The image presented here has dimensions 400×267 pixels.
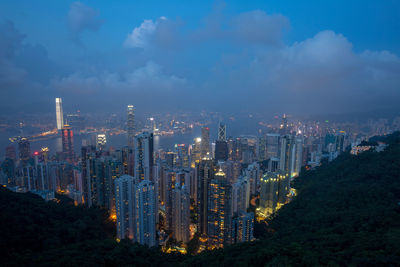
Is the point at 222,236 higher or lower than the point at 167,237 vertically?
higher

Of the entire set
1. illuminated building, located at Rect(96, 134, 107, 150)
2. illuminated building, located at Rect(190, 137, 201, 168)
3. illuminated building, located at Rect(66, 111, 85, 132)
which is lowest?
illuminated building, located at Rect(190, 137, 201, 168)

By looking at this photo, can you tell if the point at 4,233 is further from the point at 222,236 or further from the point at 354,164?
the point at 354,164

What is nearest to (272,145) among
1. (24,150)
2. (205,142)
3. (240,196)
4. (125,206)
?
(205,142)

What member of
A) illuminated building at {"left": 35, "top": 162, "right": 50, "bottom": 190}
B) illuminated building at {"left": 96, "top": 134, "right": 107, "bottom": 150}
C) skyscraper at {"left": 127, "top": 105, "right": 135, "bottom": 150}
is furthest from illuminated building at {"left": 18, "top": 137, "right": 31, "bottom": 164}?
skyscraper at {"left": 127, "top": 105, "right": 135, "bottom": 150}

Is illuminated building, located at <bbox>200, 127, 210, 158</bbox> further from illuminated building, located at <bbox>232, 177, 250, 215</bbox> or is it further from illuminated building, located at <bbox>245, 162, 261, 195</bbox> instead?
illuminated building, located at <bbox>232, 177, 250, 215</bbox>

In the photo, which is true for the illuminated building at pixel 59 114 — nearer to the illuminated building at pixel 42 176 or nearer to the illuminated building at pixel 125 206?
the illuminated building at pixel 42 176

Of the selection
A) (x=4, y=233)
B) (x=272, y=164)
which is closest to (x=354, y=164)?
(x=272, y=164)

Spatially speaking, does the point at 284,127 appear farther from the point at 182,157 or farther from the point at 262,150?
the point at 182,157

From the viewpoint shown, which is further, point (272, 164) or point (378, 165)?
point (272, 164)
